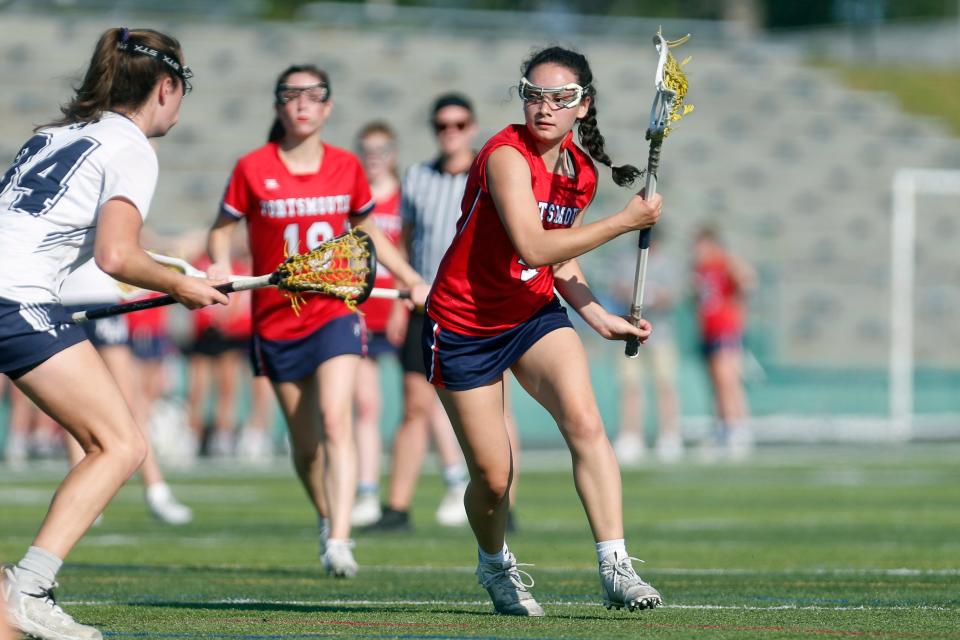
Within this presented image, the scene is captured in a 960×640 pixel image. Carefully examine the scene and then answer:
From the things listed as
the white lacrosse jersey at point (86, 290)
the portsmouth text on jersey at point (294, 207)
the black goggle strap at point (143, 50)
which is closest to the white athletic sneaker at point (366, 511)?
the white lacrosse jersey at point (86, 290)

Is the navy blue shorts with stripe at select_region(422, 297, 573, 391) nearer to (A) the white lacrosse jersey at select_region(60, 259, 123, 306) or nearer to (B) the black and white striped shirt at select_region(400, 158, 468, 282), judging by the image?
(B) the black and white striped shirt at select_region(400, 158, 468, 282)

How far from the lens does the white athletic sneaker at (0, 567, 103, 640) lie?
18.2ft

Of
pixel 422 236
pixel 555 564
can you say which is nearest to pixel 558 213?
pixel 555 564

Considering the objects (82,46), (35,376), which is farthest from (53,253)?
(82,46)

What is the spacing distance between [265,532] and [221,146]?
678 inches

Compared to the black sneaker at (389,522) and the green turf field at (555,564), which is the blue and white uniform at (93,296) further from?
the black sneaker at (389,522)

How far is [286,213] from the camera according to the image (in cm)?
871

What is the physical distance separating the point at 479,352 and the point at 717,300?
15032 mm

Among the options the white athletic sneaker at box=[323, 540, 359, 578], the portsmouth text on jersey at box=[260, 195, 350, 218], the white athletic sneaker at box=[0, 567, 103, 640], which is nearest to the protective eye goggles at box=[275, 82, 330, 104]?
the portsmouth text on jersey at box=[260, 195, 350, 218]

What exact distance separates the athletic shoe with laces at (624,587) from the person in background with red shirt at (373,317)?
5.48 meters

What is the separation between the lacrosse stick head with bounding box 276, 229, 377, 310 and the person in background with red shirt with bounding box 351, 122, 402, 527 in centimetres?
400

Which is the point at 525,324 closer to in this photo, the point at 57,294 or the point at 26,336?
the point at 57,294

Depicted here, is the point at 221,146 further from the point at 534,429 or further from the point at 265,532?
the point at 265,532

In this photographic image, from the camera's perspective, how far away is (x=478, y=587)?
25.4ft
